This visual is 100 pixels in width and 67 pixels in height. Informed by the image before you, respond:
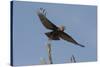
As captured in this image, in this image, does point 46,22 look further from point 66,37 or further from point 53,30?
point 66,37

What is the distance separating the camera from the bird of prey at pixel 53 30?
217 cm

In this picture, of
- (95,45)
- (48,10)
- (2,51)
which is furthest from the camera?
(95,45)

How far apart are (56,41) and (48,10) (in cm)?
33

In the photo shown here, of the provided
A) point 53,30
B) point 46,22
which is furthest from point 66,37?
point 46,22

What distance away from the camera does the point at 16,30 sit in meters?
2.07

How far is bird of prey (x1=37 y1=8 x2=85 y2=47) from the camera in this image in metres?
2.17

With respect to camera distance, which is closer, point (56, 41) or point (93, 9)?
point (56, 41)

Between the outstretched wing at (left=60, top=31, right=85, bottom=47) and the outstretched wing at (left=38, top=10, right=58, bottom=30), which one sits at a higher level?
the outstretched wing at (left=38, top=10, right=58, bottom=30)

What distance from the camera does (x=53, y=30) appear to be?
2.22 metres

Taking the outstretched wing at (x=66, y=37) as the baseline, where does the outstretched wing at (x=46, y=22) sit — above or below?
above

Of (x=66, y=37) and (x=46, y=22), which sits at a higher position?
(x=46, y=22)

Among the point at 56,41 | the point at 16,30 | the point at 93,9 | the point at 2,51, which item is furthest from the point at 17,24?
the point at 93,9

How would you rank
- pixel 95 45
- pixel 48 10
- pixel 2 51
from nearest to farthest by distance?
pixel 2 51 → pixel 48 10 → pixel 95 45

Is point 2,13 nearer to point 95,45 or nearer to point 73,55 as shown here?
point 73,55
